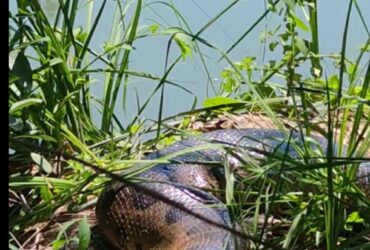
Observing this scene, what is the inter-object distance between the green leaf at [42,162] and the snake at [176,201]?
0.56 ft

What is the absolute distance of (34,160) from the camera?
95.8 inches

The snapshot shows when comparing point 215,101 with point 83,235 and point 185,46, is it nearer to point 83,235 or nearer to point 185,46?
point 185,46

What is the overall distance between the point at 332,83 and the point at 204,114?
1.54 ft

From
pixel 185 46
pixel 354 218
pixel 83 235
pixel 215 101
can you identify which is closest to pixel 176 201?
pixel 83 235

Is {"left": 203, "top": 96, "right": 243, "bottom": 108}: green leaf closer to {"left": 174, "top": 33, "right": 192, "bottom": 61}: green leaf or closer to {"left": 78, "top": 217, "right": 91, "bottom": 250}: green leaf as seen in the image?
{"left": 174, "top": 33, "right": 192, "bottom": 61}: green leaf

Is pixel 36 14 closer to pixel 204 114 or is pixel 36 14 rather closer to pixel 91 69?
pixel 91 69

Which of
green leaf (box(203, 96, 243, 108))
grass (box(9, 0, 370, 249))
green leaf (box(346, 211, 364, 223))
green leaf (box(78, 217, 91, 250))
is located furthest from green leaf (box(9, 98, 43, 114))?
green leaf (box(346, 211, 364, 223))

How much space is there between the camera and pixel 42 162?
2428mm

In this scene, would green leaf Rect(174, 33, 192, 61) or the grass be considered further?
green leaf Rect(174, 33, 192, 61)

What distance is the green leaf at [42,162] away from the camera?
2.43 metres

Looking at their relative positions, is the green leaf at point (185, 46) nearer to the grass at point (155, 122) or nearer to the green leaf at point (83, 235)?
the grass at point (155, 122)

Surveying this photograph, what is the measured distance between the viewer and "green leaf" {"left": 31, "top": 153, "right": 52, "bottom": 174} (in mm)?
2426

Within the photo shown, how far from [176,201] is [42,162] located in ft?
1.41

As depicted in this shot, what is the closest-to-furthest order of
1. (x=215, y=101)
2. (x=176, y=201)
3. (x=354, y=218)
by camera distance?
(x=354, y=218), (x=176, y=201), (x=215, y=101)
